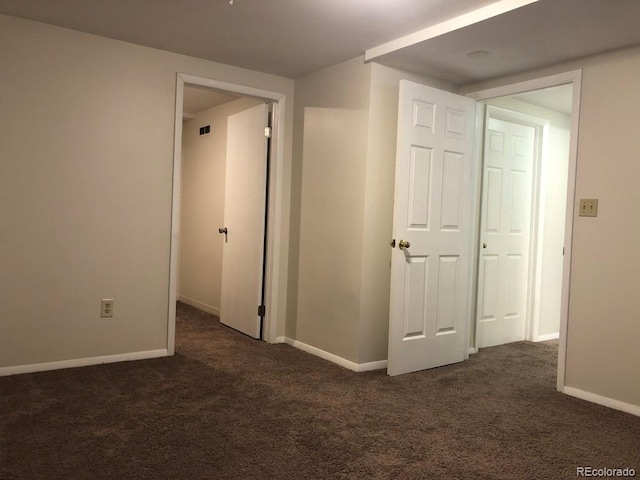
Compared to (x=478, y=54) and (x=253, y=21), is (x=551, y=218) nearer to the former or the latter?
(x=478, y=54)

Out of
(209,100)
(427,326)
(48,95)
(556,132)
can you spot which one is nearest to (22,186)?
(48,95)

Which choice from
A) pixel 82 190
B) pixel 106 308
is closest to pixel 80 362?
pixel 106 308

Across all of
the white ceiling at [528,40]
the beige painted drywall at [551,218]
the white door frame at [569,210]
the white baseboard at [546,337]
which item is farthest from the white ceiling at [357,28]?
the white baseboard at [546,337]

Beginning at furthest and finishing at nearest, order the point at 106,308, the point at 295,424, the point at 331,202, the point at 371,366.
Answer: the point at 331,202
the point at 371,366
the point at 106,308
the point at 295,424

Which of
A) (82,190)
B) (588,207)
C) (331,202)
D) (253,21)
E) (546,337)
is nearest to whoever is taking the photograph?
(253,21)

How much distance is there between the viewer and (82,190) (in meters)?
3.34

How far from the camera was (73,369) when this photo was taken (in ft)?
10.8

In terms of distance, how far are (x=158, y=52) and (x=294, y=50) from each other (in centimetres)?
98

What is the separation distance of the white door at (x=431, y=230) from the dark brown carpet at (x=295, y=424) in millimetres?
213

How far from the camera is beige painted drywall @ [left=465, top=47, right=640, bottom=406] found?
293cm

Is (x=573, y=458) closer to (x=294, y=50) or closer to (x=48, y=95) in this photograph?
(x=294, y=50)

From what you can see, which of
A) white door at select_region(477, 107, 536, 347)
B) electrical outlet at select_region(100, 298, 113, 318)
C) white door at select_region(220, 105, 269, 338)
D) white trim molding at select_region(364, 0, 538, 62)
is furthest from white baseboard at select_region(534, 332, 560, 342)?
electrical outlet at select_region(100, 298, 113, 318)

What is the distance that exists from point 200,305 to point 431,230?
3.10 metres

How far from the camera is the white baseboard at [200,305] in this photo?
5370 mm
